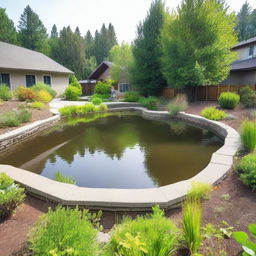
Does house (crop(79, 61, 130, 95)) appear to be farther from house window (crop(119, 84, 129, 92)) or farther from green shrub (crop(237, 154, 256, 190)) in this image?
green shrub (crop(237, 154, 256, 190))

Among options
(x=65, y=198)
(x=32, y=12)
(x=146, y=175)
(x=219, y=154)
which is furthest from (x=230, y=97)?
(x=32, y=12)

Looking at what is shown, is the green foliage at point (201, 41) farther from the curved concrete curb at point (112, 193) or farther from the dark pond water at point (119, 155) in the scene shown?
the curved concrete curb at point (112, 193)

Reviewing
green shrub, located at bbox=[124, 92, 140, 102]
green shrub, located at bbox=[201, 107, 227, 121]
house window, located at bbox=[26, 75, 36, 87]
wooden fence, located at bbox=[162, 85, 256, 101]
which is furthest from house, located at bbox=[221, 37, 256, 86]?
house window, located at bbox=[26, 75, 36, 87]

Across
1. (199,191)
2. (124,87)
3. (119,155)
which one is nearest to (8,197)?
(199,191)

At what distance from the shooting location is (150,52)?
17203mm

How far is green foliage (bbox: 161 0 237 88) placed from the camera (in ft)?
41.7

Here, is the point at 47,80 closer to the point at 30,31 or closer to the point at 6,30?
the point at 6,30

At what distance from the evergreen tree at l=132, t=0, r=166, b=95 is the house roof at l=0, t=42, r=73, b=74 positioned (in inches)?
347

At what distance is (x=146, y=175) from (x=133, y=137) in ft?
11.1

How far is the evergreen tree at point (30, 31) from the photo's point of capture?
35.2 metres

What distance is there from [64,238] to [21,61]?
763 inches

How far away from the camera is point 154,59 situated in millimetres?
17266

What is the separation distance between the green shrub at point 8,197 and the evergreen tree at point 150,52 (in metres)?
16.0

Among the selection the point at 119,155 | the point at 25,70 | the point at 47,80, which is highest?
Answer: the point at 25,70
